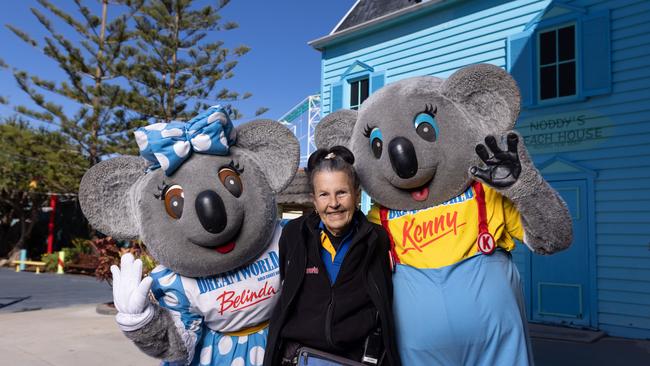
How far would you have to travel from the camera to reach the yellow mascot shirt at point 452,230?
2.45 metres

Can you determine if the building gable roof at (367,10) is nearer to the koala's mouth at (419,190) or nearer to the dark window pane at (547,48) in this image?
the dark window pane at (547,48)

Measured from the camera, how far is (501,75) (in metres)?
2.59

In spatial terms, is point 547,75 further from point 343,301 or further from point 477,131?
point 343,301

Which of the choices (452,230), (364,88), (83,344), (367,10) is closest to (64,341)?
(83,344)

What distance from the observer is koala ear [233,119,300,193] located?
9.51 feet

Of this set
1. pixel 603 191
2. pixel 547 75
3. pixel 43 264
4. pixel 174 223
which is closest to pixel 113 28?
pixel 43 264

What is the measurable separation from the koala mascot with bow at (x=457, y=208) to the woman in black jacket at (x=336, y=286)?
20cm

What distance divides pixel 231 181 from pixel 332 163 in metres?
0.53

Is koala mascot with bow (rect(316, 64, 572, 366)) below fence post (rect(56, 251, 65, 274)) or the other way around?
the other way around

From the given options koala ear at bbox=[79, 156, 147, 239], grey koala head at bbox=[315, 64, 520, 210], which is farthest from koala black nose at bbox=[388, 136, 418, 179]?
koala ear at bbox=[79, 156, 147, 239]

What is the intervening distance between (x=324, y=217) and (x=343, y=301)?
373mm

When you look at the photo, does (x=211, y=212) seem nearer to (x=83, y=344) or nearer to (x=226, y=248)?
(x=226, y=248)

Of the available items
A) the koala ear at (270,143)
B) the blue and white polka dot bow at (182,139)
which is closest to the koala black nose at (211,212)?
the blue and white polka dot bow at (182,139)

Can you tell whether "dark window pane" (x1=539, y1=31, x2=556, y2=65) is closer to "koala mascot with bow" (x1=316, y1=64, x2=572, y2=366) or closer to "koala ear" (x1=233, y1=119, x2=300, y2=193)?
"koala mascot with bow" (x1=316, y1=64, x2=572, y2=366)
